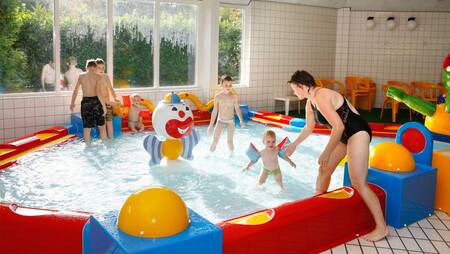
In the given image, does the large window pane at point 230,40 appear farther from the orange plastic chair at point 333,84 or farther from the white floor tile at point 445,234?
the white floor tile at point 445,234

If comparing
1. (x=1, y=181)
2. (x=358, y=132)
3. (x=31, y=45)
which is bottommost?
(x=1, y=181)

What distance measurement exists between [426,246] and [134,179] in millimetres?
3689

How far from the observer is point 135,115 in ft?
30.8

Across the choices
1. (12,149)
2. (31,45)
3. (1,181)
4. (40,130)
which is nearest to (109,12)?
(31,45)

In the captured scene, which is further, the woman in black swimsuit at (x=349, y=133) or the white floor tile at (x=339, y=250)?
the woman in black swimsuit at (x=349, y=133)

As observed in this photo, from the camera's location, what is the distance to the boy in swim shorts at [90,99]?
808 centimetres

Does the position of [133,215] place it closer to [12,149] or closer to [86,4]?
[12,149]

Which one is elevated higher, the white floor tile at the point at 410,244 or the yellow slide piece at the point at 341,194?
the yellow slide piece at the point at 341,194

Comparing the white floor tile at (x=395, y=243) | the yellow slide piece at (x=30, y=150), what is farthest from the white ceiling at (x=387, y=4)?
the white floor tile at (x=395, y=243)

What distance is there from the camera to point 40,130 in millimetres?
8812

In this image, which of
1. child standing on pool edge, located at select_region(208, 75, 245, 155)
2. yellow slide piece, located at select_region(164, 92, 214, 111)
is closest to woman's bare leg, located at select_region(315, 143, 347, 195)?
child standing on pool edge, located at select_region(208, 75, 245, 155)

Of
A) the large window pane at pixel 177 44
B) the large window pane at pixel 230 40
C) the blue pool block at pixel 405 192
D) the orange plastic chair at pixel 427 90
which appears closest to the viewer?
the blue pool block at pixel 405 192

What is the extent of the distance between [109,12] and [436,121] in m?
6.55

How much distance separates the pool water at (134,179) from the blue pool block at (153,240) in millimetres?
2049
